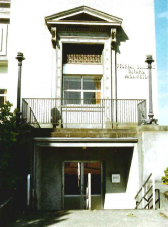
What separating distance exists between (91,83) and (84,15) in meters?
3.61

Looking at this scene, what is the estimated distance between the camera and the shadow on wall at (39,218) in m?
7.34

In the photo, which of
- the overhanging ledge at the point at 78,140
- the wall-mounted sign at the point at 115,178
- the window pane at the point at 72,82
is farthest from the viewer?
the window pane at the point at 72,82

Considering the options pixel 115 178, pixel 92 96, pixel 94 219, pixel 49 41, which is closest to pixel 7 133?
pixel 94 219

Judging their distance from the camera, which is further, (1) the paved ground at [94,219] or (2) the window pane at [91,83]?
(2) the window pane at [91,83]

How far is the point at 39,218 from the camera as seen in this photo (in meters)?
7.90

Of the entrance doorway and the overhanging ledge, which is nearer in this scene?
the overhanging ledge

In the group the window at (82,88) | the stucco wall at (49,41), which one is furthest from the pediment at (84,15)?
the window at (82,88)

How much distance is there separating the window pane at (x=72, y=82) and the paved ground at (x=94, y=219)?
7.58 metres

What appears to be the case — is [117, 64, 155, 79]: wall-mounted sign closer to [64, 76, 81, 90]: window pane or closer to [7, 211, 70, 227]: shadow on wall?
[64, 76, 81, 90]: window pane

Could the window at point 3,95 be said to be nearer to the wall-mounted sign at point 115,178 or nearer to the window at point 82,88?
the window at point 82,88

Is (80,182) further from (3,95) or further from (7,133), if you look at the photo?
(3,95)

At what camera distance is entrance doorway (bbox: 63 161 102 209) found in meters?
13.1

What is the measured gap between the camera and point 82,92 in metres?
14.5

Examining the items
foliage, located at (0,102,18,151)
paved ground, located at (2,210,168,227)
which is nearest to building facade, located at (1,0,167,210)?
foliage, located at (0,102,18,151)
